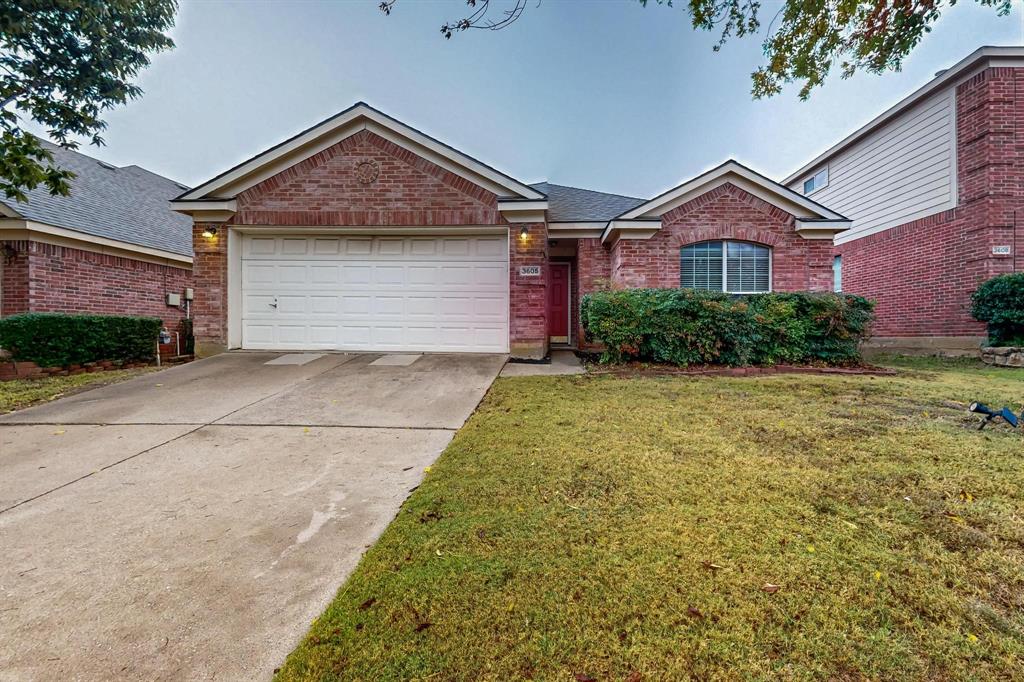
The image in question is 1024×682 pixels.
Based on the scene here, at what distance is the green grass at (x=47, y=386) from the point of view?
5.44 meters

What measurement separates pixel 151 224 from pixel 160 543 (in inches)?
552

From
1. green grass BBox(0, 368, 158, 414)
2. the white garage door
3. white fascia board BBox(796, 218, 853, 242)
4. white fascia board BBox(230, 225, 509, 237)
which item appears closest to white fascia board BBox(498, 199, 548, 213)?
white fascia board BBox(230, 225, 509, 237)

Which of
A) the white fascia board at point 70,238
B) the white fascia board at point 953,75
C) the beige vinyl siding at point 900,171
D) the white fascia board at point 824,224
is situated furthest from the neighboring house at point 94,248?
the beige vinyl siding at point 900,171

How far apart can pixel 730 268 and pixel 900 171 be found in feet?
22.3

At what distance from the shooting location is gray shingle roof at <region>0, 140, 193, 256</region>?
32.0 ft

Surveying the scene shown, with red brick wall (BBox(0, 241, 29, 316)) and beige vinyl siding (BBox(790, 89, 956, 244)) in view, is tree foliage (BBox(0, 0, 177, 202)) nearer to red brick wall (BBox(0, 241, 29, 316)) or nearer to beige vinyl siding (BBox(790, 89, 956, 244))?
red brick wall (BBox(0, 241, 29, 316))

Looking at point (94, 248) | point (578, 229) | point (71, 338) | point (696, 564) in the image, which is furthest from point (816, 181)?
point (94, 248)

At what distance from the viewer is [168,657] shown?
4.86ft

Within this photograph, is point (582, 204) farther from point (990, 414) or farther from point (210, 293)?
point (990, 414)

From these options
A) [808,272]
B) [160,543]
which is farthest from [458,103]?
[160,543]

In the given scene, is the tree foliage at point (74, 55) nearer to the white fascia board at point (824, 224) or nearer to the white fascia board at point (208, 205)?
the white fascia board at point (208, 205)

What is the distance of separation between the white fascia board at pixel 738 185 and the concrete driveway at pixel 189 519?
704 centimetres

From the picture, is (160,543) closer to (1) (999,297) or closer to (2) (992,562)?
(2) (992,562)

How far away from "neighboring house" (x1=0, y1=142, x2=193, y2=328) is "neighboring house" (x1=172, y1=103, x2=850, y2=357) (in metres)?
3.27
